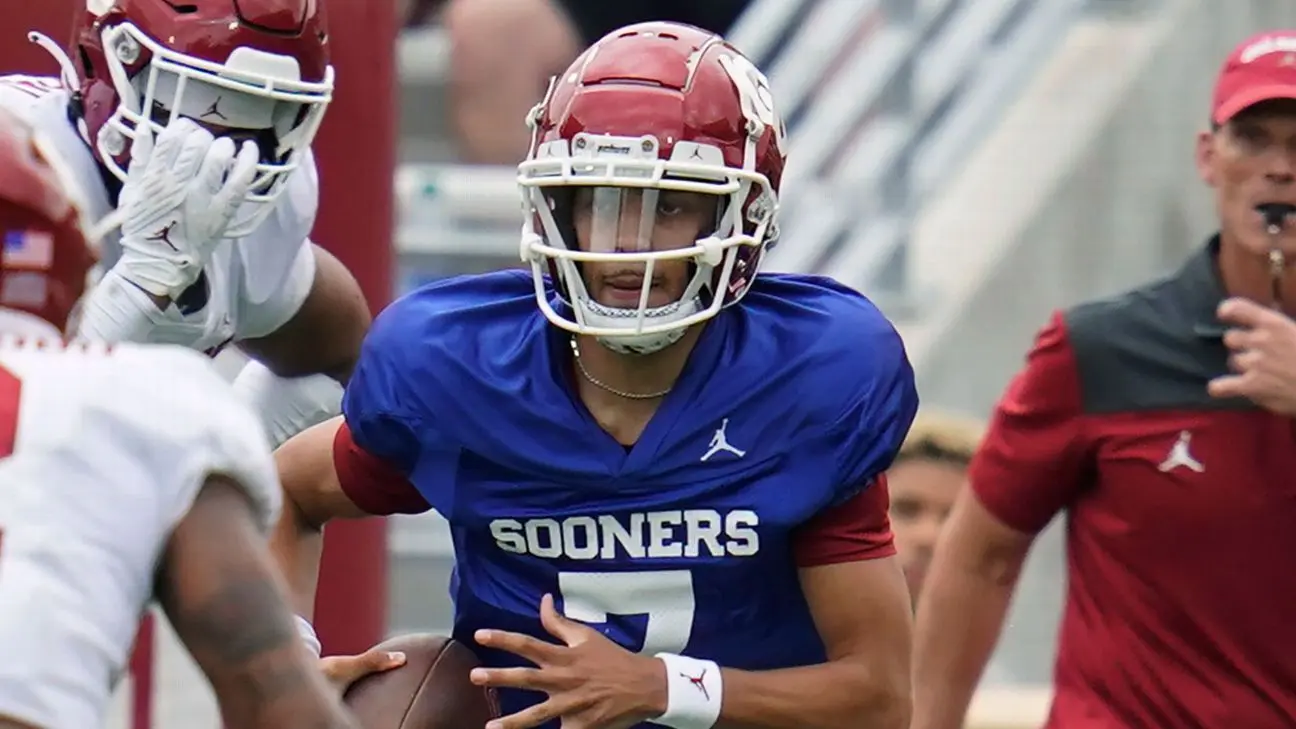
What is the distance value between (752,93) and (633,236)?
10.5 inches

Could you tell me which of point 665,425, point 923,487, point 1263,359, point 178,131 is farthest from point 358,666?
point 923,487

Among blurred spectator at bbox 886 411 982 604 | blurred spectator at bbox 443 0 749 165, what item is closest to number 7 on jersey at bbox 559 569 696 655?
blurred spectator at bbox 886 411 982 604

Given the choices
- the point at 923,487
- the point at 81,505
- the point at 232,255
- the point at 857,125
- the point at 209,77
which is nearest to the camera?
the point at 81,505

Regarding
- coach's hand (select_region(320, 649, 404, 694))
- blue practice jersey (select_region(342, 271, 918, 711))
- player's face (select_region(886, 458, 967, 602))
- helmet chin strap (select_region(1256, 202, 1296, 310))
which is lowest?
player's face (select_region(886, 458, 967, 602))

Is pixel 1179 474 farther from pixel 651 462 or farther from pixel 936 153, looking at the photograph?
pixel 936 153

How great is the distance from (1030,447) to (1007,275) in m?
3.10

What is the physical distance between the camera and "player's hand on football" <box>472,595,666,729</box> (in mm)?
2963

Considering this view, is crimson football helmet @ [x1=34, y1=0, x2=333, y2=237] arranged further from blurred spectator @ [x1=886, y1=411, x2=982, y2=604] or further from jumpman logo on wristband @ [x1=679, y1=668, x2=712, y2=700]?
blurred spectator @ [x1=886, y1=411, x2=982, y2=604]

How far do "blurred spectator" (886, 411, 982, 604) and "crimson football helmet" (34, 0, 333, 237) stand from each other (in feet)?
5.82

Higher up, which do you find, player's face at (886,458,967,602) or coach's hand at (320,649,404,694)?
coach's hand at (320,649,404,694)

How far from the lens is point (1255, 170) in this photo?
3.73 metres

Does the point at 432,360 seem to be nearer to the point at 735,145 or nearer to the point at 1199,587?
the point at 735,145

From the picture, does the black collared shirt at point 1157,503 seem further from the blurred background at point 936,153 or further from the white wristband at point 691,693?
the blurred background at point 936,153

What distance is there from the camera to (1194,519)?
3.68 meters
